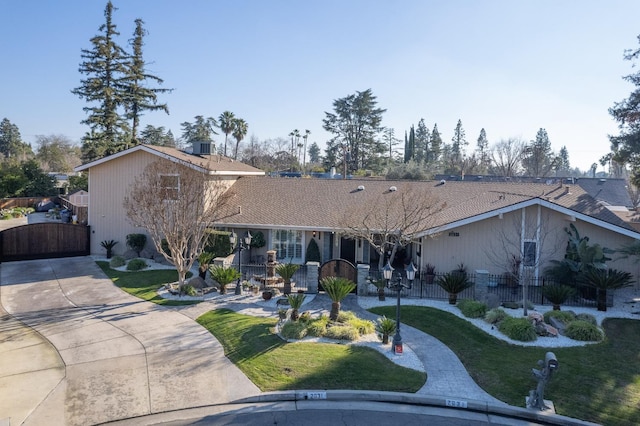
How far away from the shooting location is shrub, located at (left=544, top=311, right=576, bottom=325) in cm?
1347

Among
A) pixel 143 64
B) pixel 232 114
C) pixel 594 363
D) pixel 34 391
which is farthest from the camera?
pixel 232 114

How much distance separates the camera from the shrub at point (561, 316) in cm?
1347

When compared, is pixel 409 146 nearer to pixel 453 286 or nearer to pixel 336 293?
pixel 453 286

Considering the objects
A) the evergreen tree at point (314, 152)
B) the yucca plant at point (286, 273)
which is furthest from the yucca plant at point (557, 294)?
the evergreen tree at point (314, 152)

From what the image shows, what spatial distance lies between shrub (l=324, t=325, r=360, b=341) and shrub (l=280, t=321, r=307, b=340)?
0.71 metres

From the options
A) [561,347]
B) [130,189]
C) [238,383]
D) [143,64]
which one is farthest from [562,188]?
[143,64]

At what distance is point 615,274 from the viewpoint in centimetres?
1526

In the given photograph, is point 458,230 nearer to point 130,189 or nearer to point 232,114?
point 130,189

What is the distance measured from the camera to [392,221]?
1966 centimetres

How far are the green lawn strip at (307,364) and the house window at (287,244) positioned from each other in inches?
355

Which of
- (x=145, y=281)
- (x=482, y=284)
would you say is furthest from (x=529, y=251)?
(x=145, y=281)

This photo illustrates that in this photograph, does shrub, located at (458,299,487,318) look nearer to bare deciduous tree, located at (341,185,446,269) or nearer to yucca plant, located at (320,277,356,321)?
bare deciduous tree, located at (341,185,446,269)

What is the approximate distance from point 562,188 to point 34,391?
25.2 m

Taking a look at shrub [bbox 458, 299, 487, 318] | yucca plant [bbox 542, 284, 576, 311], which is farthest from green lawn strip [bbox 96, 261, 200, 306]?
yucca plant [bbox 542, 284, 576, 311]
